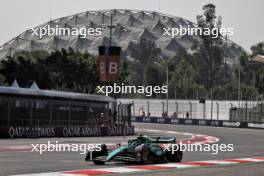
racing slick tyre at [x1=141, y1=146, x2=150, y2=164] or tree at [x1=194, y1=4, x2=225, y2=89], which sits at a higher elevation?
tree at [x1=194, y1=4, x2=225, y2=89]

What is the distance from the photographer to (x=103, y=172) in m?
16.9

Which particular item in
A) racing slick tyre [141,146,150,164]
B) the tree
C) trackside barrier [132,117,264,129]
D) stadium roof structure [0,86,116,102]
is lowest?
racing slick tyre [141,146,150,164]

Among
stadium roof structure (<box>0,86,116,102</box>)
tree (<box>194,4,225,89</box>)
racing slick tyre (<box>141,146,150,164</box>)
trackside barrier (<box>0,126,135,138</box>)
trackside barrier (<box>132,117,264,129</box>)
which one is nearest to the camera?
racing slick tyre (<box>141,146,150,164</box>)

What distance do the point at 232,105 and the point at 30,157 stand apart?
58867mm

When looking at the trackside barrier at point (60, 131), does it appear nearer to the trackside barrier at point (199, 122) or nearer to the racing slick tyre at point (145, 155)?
the racing slick tyre at point (145, 155)

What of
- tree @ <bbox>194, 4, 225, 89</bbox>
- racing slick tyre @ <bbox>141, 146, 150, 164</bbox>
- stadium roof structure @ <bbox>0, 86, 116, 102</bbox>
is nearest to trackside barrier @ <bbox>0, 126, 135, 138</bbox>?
stadium roof structure @ <bbox>0, 86, 116, 102</bbox>

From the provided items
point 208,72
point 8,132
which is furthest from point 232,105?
point 208,72

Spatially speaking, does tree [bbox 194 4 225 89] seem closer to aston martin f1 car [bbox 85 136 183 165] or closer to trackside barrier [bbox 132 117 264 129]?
trackside barrier [bbox 132 117 264 129]

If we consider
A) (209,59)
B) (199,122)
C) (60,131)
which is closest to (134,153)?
(60,131)

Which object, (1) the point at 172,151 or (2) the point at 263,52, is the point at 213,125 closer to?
(1) the point at 172,151

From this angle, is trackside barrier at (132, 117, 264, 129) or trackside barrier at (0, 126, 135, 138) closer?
trackside barrier at (0, 126, 135, 138)

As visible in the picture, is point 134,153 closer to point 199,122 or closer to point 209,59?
point 199,122

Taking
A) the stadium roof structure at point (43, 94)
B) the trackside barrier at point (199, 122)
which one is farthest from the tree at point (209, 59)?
the stadium roof structure at point (43, 94)

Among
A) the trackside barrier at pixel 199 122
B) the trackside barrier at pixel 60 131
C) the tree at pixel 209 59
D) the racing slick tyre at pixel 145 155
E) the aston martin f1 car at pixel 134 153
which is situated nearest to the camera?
the aston martin f1 car at pixel 134 153
